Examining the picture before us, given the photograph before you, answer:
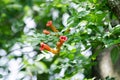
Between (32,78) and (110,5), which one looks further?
(32,78)

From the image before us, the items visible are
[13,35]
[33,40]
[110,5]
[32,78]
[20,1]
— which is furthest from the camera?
[20,1]

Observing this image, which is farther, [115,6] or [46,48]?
[46,48]

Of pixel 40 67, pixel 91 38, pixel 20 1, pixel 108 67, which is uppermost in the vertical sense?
pixel 20 1

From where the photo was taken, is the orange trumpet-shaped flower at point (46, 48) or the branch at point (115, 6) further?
the orange trumpet-shaped flower at point (46, 48)

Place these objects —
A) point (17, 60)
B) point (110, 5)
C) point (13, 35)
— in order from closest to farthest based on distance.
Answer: point (110, 5) → point (17, 60) → point (13, 35)

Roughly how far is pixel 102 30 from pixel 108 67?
0.95 m

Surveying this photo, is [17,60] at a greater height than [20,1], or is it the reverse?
[20,1]

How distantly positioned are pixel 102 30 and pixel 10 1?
247 cm

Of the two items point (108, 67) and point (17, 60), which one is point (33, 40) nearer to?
point (108, 67)

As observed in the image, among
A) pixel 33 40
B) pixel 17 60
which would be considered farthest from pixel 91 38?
pixel 17 60

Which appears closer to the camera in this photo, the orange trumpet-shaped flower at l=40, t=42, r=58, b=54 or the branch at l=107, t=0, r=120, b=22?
the branch at l=107, t=0, r=120, b=22

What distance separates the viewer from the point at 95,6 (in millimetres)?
1747

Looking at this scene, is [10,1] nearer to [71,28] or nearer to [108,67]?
[108,67]

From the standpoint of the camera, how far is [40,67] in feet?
9.83
